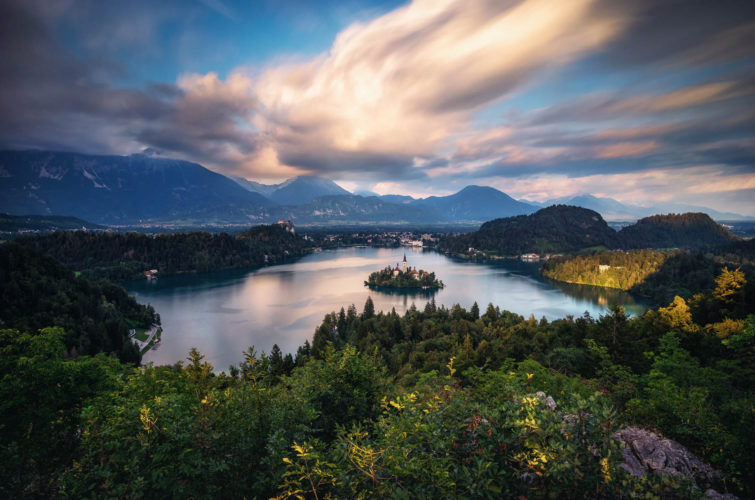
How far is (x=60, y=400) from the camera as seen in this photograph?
8.88 meters

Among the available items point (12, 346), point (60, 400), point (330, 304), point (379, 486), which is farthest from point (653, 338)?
point (330, 304)

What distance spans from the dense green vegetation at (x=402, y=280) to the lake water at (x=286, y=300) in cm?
422

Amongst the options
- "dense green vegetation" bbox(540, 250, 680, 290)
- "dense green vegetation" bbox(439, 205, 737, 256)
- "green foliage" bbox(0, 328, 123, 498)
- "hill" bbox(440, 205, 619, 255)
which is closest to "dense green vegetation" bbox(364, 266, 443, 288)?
"dense green vegetation" bbox(540, 250, 680, 290)

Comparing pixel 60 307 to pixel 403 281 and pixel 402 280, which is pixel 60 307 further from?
pixel 402 280

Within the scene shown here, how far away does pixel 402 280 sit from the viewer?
86750 mm

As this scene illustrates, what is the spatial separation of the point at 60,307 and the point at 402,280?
66.4 meters

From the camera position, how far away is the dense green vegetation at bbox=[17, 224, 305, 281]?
9894 centimetres

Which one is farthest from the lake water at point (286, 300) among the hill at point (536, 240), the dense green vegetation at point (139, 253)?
the hill at point (536, 240)

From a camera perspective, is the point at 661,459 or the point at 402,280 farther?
the point at 402,280

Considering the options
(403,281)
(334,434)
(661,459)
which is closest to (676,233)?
(403,281)

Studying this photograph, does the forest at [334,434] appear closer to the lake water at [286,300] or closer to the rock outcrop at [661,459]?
the rock outcrop at [661,459]

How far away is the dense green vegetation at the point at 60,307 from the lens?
126 ft

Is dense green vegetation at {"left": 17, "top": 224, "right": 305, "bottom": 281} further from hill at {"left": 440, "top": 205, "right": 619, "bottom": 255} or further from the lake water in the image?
hill at {"left": 440, "top": 205, "right": 619, "bottom": 255}

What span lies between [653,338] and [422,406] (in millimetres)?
24076
